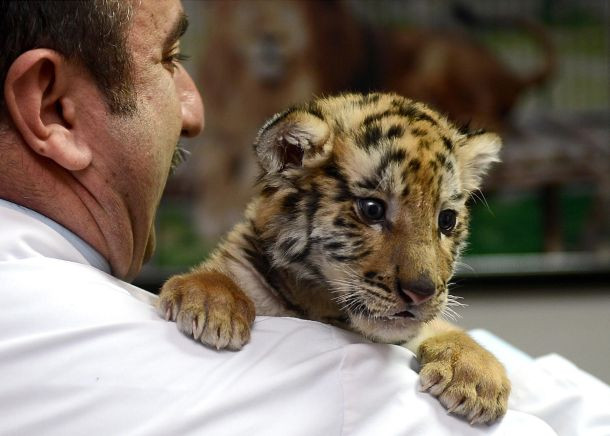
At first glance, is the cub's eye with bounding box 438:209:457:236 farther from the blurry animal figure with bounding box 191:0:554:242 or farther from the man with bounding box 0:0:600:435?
the blurry animal figure with bounding box 191:0:554:242

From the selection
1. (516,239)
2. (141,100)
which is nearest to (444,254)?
(141,100)

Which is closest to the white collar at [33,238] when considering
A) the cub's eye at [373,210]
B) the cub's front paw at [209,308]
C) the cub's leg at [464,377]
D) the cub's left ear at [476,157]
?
the cub's front paw at [209,308]

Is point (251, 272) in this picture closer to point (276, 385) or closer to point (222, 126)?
point (276, 385)

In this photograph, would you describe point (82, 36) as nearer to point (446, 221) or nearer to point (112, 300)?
point (112, 300)

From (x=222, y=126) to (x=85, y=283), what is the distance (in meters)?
2.36

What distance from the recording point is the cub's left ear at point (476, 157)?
64.8 inches

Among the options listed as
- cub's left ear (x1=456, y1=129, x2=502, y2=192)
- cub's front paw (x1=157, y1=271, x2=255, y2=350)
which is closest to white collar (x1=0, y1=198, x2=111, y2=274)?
cub's front paw (x1=157, y1=271, x2=255, y2=350)

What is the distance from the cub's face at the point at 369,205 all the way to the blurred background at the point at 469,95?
73.6 inches

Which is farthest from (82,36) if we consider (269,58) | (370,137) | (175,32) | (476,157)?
(269,58)

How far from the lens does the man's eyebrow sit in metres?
1.51

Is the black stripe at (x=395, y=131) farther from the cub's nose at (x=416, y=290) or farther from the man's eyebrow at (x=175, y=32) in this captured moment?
the man's eyebrow at (x=175, y=32)

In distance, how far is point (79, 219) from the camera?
1.41 meters

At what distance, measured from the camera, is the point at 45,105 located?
4.33 feet

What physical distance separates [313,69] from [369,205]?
82.5 inches
